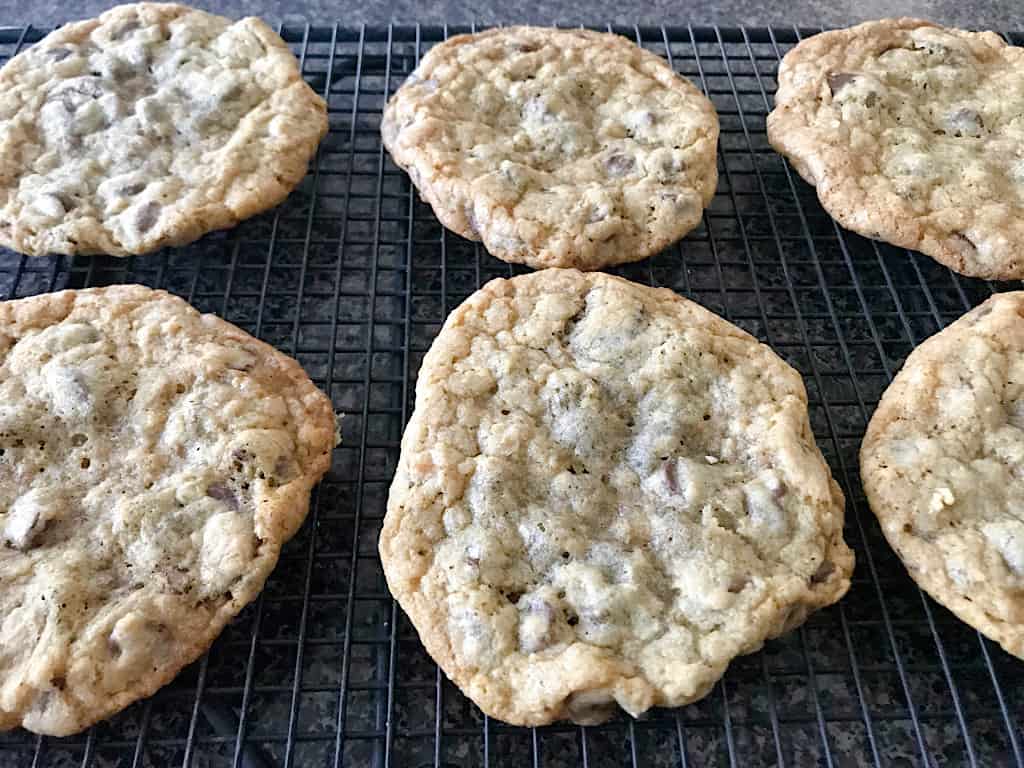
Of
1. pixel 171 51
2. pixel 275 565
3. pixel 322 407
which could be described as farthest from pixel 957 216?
pixel 171 51

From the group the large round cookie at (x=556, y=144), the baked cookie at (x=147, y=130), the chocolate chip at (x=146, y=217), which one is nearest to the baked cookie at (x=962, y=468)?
the large round cookie at (x=556, y=144)

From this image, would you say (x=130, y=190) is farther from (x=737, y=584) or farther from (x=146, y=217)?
(x=737, y=584)

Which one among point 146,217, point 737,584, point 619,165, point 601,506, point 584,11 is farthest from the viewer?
point 584,11

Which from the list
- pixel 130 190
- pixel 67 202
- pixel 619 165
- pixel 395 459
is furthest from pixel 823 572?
pixel 67 202

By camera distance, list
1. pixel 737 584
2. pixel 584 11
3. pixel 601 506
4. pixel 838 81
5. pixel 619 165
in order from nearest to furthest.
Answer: pixel 737 584 < pixel 601 506 < pixel 619 165 < pixel 838 81 < pixel 584 11

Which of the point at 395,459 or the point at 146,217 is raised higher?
the point at 146,217
